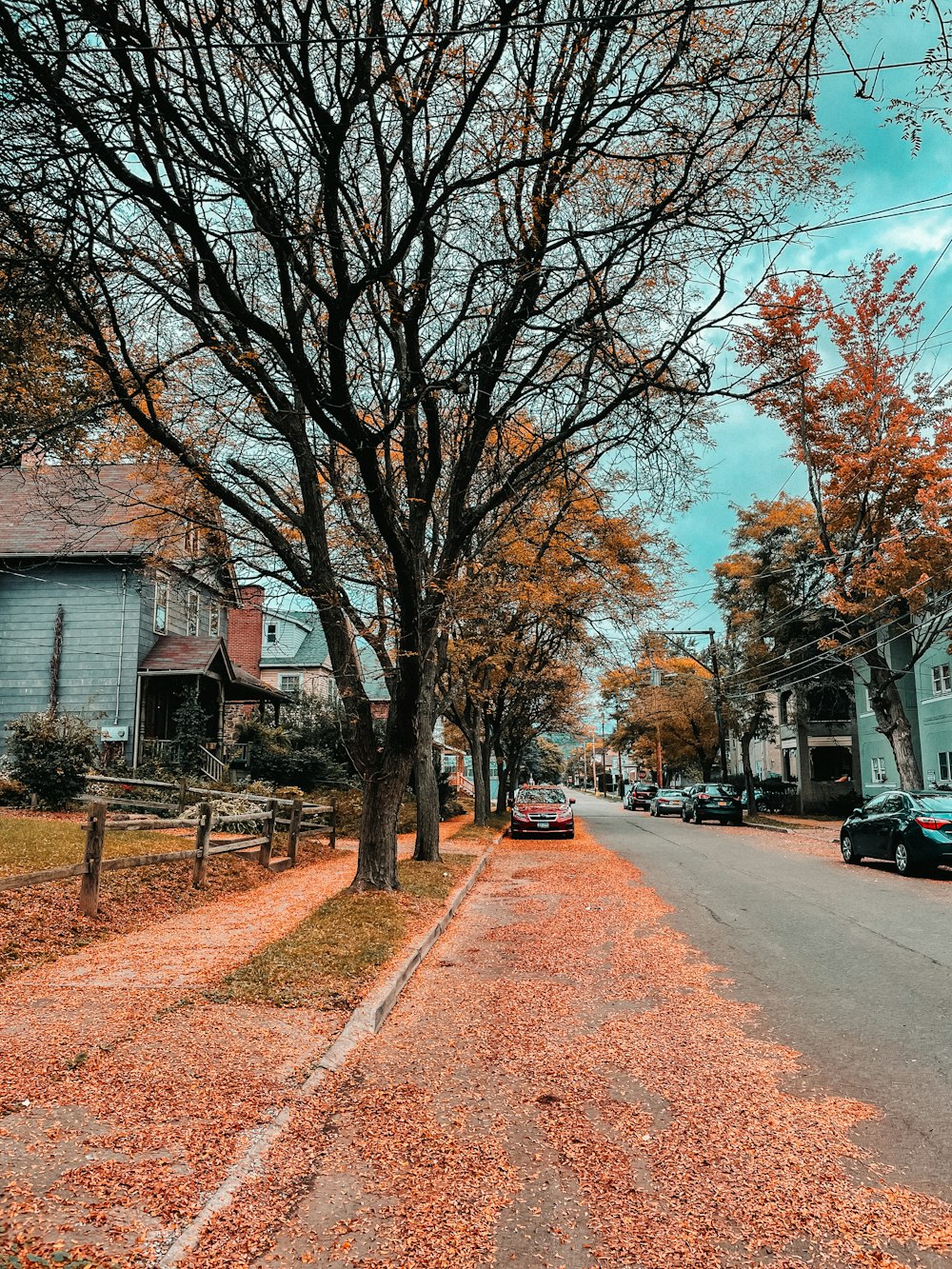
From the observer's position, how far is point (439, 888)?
13516 mm

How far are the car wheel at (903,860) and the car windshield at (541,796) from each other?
13.6m

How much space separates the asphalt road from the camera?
498cm

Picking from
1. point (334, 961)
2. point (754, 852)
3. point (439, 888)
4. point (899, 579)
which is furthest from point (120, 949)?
point (899, 579)

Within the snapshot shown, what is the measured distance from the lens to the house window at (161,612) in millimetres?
28594

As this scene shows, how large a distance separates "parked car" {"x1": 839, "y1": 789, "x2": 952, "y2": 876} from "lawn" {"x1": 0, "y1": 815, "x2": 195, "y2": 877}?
12.5 m

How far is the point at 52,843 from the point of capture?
14000 millimetres

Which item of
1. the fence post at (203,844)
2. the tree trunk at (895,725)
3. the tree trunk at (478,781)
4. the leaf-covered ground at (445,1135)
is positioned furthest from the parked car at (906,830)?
the tree trunk at (478,781)

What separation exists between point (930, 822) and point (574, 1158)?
45.4 ft

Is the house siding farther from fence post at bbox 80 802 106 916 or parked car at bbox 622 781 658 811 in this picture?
parked car at bbox 622 781 658 811

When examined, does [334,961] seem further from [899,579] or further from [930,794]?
[899,579]

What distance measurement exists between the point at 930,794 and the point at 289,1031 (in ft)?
47.8

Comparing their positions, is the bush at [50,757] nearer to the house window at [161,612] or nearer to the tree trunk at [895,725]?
the house window at [161,612]

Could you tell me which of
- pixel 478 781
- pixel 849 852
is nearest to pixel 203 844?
pixel 849 852

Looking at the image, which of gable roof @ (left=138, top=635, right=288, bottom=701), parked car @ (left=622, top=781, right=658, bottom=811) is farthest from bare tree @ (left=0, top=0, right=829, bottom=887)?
parked car @ (left=622, top=781, right=658, bottom=811)
